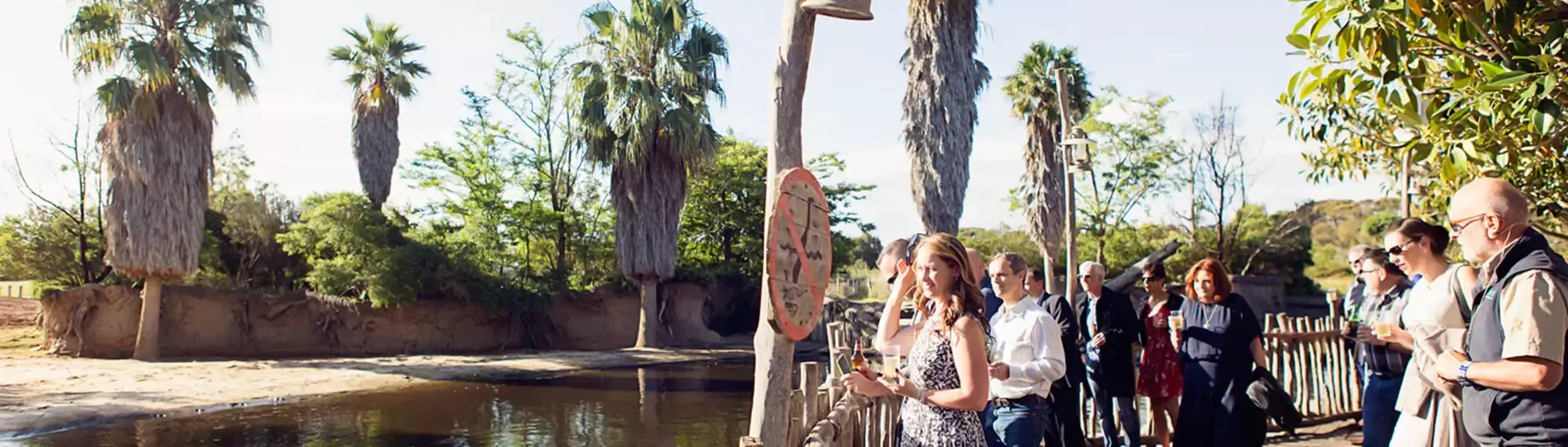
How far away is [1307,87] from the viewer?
14.8 feet

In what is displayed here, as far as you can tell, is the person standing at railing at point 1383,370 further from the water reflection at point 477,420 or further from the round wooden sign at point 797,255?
the water reflection at point 477,420

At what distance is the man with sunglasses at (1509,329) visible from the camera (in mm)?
3027

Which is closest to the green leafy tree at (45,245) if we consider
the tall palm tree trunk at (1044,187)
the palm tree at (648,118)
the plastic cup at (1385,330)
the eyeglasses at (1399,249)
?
the palm tree at (648,118)

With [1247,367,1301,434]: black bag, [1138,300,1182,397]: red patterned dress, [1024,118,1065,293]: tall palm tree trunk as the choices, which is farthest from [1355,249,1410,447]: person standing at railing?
[1024,118,1065,293]: tall palm tree trunk

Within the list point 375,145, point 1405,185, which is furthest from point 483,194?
point 1405,185

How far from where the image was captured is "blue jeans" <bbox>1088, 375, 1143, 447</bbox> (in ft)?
22.4

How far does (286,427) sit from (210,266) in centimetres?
1503

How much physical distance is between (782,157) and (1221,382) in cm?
299

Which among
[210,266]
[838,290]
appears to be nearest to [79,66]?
[210,266]

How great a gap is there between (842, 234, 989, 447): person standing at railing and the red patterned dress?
3.45 m

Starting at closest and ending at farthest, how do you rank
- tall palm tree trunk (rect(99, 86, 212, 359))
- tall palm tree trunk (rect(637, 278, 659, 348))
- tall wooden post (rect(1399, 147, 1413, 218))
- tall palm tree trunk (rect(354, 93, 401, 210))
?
tall wooden post (rect(1399, 147, 1413, 218)), tall palm tree trunk (rect(99, 86, 212, 359)), tall palm tree trunk (rect(354, 93, 401, 210)), tall palm tree trunk (rect(637, 278, 659, 348))

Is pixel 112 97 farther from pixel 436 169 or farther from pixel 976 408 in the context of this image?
pixel 976 408

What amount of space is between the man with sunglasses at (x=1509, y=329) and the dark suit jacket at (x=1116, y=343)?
3294 mm

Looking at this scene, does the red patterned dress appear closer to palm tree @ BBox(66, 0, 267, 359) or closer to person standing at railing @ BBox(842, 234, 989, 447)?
person standing at railing @ BBox(842, 234, 989, 447)
